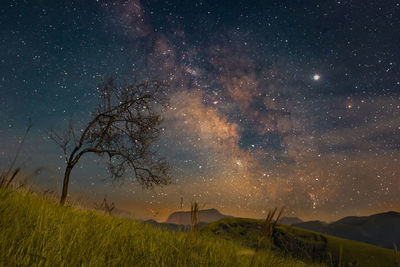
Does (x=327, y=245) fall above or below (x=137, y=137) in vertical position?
below

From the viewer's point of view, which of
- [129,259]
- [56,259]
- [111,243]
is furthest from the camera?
[111,243]

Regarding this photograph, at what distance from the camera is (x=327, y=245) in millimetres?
15453

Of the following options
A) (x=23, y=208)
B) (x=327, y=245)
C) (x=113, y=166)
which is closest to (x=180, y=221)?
(x=23, y=208)

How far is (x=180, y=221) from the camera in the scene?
3934mm

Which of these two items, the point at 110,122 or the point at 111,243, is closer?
the point at 111,243

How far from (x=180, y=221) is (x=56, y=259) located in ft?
7.68

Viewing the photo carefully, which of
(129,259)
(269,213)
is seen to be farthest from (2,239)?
(269,213)

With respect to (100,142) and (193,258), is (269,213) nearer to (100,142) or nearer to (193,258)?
(193,258)

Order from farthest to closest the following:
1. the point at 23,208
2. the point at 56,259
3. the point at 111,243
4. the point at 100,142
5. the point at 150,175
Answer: the point at 150,175
the point at 100,142
the point at 23,208
the point at 111,243
the point at 56,259

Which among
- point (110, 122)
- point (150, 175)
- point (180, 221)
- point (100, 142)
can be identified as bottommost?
point (180, 221)

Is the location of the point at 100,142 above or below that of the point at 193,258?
above

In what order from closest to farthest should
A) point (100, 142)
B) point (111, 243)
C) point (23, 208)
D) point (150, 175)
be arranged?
1. point (111, 243)
2. point (23, 208)
3. point (100, 142)
4. point (150, 175)

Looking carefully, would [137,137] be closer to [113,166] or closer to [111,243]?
[113,166]

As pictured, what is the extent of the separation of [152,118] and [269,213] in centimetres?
1453
